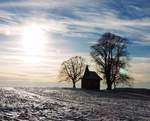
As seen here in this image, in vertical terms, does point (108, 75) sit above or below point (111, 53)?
below

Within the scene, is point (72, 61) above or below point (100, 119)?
above

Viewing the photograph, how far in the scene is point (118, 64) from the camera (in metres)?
92.4

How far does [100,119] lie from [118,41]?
7172cm

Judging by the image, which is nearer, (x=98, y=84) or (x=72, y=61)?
(x=98, y=84)

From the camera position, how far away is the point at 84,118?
22.9 meters

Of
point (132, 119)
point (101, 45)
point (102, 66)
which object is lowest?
point (132, 119)

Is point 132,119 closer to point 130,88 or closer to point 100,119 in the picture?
point 100,119

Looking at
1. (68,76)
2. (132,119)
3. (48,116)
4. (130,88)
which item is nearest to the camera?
(48,116)

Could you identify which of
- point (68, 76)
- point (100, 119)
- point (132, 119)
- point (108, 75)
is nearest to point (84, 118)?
point (100, 119)

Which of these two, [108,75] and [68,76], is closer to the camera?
[108,75]

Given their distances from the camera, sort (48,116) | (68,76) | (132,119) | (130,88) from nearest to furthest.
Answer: (48,116), (132,119), (130,88), (68,76)

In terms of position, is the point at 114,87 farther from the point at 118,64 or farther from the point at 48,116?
the point at 48,116

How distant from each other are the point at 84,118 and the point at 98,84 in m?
72.8

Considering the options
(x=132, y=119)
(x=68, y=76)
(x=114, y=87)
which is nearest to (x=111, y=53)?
(x=114, y=87)
